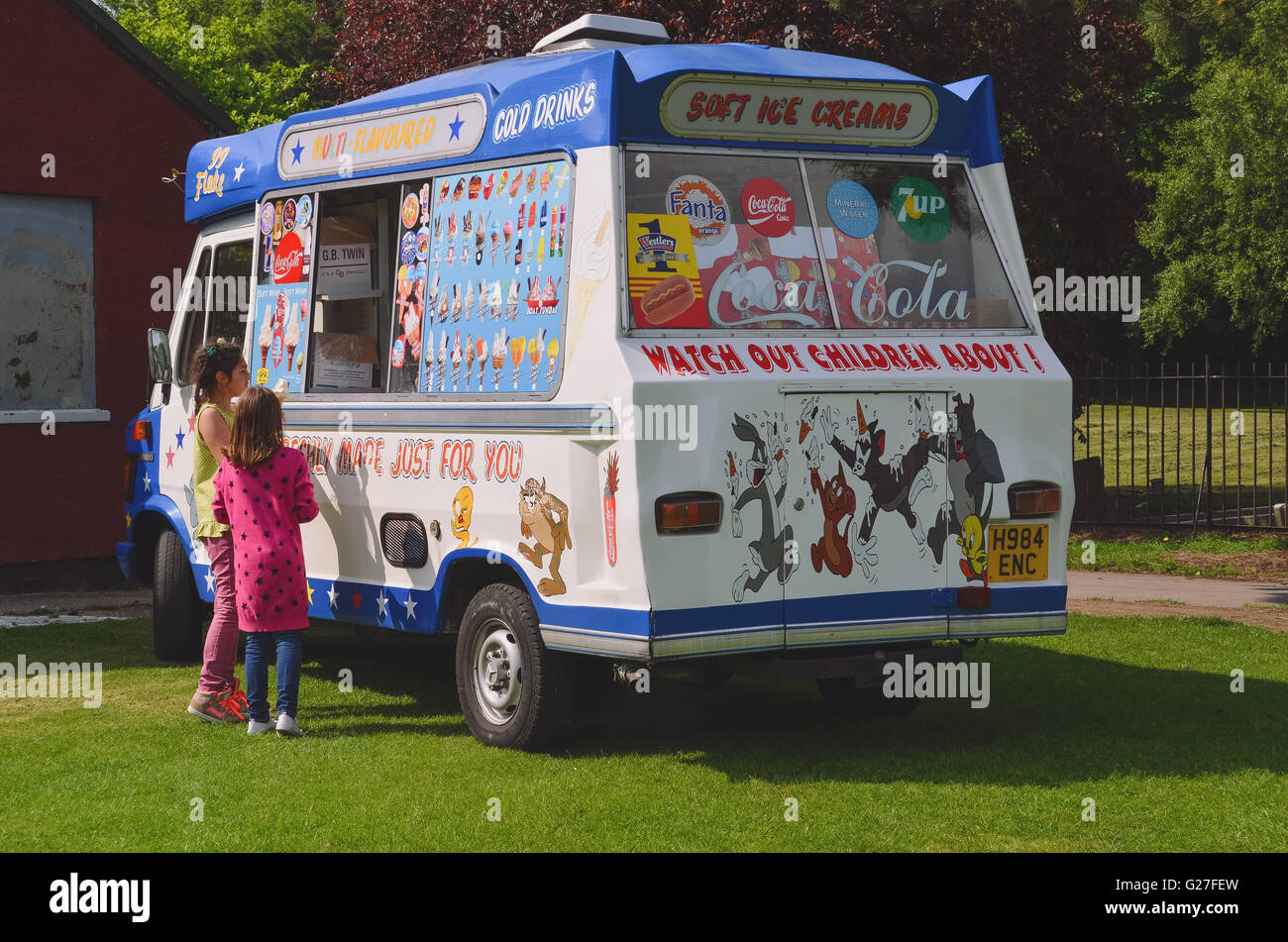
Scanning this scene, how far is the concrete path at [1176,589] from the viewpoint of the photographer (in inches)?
523

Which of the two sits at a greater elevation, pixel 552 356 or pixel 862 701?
pixel 552 356

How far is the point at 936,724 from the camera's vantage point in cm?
847

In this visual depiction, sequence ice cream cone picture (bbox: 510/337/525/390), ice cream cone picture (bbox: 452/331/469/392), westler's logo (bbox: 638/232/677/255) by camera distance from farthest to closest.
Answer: ice cream cone picture (bbox: 452/331/469/392) → ice cream cone picture (bbox: 510/337/525/390) → westler's logo (bbox: 638/232/677/255)

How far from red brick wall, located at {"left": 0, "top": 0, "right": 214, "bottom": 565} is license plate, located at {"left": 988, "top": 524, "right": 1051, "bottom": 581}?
30.9 ft

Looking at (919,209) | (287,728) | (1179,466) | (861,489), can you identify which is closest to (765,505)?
(861,489)

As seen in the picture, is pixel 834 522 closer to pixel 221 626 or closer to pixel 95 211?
pixel 221 626

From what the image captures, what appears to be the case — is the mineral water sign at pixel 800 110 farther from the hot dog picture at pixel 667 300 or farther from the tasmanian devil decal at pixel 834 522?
the tasmanian devil decal at pixel 834 522

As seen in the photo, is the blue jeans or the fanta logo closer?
the fanta logo

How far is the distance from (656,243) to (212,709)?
3.61m

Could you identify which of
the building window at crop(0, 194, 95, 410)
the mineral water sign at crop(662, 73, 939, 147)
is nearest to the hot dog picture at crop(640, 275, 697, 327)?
the mineral water sign at crop(662, 73, 939, 147)

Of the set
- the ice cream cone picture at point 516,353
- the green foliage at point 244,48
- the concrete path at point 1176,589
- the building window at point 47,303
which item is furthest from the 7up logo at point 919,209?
the green foliage at point 244,48

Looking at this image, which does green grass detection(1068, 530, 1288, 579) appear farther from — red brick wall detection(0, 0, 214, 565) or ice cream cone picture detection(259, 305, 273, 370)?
red brick wall detection(0, 0, 214, 565)

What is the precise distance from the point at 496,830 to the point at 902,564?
2319 millimetres

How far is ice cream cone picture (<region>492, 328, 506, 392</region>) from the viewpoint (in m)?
7.66
